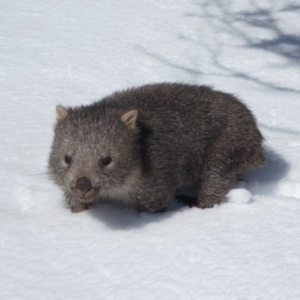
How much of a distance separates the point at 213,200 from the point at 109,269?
4.87ft

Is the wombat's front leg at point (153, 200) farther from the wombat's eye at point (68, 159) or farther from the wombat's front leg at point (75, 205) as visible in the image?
the wombat's eye at point (68, 159)

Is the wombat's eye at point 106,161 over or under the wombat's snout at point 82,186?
over

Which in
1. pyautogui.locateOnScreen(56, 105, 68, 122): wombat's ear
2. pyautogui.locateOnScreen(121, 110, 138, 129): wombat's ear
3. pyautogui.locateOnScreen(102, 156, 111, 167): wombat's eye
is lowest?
pyautogui.locateOnScreen(102, 156, 111, 167): wombat's eye

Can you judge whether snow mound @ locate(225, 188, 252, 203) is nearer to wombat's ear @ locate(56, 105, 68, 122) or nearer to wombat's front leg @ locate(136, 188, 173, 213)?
wombat's front leg @ locate(136, 188, 173, 213)

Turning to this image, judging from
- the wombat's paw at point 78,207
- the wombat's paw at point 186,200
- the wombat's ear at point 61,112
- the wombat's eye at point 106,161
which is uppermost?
the wombat's ear at point 61,112

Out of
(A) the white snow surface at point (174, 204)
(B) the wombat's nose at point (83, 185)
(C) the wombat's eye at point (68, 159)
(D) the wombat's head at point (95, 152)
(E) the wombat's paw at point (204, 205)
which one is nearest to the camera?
(A) the white snow surface at point (174, 204)

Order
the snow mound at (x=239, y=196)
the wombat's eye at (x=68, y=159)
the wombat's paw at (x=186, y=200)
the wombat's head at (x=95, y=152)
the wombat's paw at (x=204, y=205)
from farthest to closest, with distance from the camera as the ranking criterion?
the wombat's paw at (x=186, y=200) < the wombat's paw at (x=204, y=205) < the snow mound at (x=239, y=196) < the wombat's eye at (x=68, y=159) < the wombat's head at (x=95, y=152)

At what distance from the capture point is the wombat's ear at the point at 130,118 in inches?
208

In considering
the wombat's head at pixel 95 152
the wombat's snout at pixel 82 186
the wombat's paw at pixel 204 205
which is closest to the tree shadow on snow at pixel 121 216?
the wombat's head at pixel 95 152

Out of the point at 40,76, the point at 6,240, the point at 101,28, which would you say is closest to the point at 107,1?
the point at 101,28

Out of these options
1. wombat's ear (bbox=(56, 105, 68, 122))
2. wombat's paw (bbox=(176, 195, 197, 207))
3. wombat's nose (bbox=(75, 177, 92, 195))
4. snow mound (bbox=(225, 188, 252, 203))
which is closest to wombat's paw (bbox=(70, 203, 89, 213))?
wombat's nose (bbox=(75, 177, 92, 195))

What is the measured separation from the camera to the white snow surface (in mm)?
4250

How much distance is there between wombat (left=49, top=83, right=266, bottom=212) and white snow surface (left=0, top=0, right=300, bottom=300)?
0.22 meters

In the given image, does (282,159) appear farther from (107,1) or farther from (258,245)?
(107,1)
